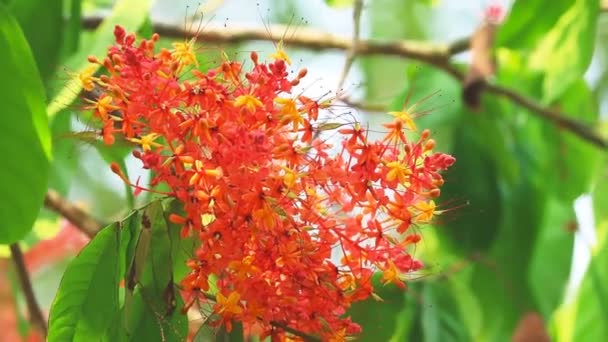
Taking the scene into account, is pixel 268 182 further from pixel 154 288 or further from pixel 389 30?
pixel 389 30

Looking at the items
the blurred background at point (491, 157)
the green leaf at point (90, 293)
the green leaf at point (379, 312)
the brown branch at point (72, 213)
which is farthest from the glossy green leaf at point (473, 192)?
the green leaf at point (90, 293)

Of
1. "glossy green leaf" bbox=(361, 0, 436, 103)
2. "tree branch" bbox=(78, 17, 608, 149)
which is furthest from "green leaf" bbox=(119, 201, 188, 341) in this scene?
"glossy green leaf" bbox=(361, 0, 436, 103)

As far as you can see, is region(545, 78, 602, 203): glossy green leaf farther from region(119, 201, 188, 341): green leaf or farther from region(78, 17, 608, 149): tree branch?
region(119, 201, 188, 341): green leaf

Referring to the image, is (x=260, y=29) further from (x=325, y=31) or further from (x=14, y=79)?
(x=14, y=79)

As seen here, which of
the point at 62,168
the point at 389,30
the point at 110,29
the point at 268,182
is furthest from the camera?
the point at 389,30

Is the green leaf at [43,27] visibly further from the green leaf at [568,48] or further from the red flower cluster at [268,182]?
the green leaf at [568,48]

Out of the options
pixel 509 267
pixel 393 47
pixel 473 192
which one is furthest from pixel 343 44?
pixel 509 267
